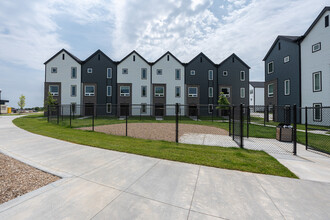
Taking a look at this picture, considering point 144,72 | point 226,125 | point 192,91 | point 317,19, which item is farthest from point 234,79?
point 144,72

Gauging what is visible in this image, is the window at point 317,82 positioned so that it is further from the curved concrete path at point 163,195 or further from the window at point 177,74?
the window at point 177,74

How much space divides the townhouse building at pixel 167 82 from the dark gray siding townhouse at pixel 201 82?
1.47 m

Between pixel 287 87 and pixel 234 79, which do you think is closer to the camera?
pixel 287 87

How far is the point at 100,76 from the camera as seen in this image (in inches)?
1113

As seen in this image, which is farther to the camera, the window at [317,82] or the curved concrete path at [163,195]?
the window at [317,82]

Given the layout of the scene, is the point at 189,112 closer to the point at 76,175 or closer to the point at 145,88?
the point at 145,88

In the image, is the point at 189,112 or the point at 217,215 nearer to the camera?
the point at 217,215

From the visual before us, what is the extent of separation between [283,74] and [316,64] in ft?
12.3

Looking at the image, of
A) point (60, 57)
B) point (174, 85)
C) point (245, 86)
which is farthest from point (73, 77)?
point (245, 86)

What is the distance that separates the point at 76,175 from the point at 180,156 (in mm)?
3404

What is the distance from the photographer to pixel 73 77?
27.9m

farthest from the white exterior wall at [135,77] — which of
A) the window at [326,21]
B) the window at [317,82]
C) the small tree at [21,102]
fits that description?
the small tree at [21,102]

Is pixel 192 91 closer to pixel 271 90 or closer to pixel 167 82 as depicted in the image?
pixel 167 82

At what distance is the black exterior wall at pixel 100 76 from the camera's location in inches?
1106
